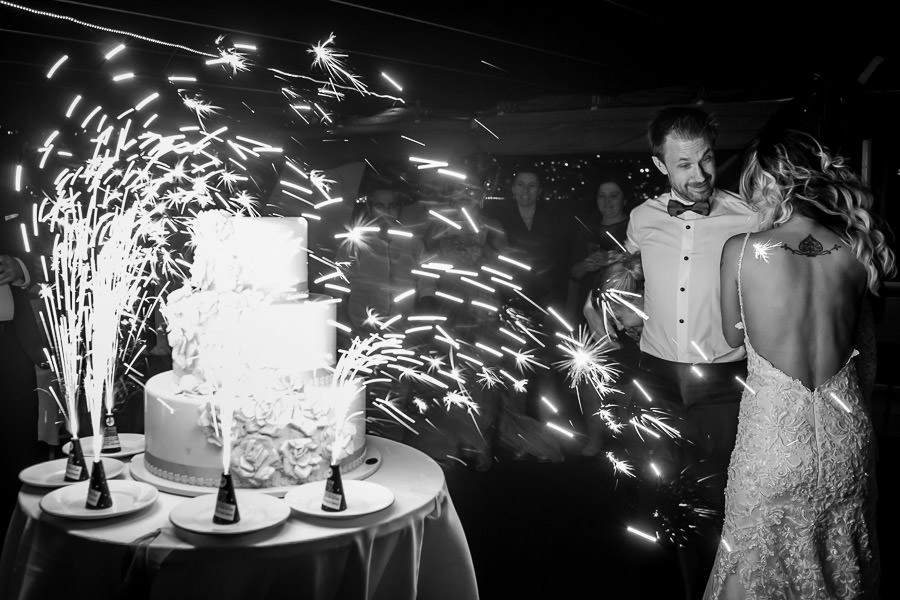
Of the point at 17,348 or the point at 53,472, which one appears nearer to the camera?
the point at 53,472

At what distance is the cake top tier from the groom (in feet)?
5.19

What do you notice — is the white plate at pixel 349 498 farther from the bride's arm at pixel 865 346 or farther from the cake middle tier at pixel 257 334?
the bride's arm at pixel 865 346

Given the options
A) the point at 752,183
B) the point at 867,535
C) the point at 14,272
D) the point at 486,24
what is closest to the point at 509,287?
the point at 486,24

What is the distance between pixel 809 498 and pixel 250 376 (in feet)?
6.26

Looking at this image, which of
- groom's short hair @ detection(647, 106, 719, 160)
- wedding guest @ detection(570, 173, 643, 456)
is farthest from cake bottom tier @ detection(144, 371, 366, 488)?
wedding guest @ detection(570, 173, 643, 456)

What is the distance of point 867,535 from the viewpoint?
243 cm

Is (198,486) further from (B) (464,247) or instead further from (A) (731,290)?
(B) (464,247)

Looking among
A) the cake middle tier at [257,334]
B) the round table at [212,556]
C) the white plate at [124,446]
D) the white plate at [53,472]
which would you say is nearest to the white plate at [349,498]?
the round table at [212,556]

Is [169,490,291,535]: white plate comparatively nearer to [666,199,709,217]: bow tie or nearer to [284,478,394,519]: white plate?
Result: [284,478,394,519]: white plate

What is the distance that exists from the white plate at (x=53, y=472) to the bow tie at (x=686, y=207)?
241cm

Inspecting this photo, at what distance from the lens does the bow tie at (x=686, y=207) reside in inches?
120

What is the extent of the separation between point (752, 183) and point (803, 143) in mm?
205

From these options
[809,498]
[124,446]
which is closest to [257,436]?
[124,446]

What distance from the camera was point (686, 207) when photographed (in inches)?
120
